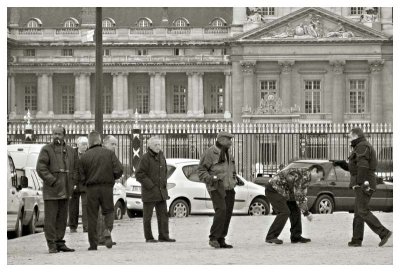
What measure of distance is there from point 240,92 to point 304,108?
3921 mm

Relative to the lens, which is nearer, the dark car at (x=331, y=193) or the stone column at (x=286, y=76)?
the dark car at (x=331, y=193)

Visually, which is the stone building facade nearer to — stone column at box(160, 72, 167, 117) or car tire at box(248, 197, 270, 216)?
stone column at box(160, 72, 167, 117)

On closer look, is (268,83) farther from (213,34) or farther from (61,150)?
(61,150)

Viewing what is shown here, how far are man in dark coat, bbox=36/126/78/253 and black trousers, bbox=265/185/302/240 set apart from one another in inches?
110

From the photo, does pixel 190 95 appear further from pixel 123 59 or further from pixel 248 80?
pixel 248 80

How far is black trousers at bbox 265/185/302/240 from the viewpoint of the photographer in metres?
18.1

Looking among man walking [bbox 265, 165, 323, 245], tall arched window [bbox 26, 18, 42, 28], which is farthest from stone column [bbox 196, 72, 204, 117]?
man walking [bbox 265, 165, 323, 245]

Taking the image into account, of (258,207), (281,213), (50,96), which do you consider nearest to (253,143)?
(258,207)

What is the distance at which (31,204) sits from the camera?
881 inches

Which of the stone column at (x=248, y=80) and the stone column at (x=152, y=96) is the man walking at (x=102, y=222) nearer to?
the stone column at (x=248, y=80)

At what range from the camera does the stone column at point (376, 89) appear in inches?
3140

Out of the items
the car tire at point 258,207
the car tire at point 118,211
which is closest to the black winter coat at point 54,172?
the car tire at point 118,211

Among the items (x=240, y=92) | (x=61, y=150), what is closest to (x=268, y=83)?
(x=240, y=92)
